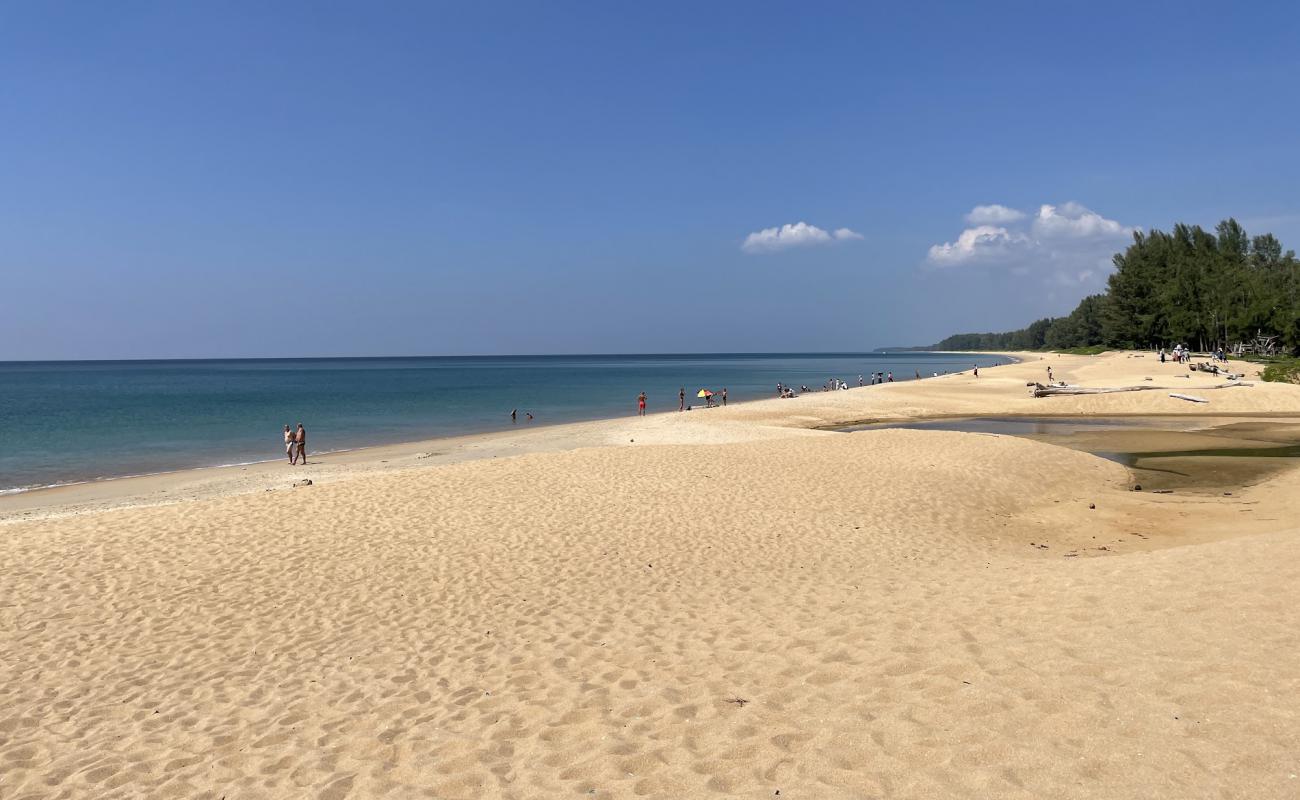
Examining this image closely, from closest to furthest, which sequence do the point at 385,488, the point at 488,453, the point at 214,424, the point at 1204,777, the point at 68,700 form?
the point at 1204,777 → the point at 68,700 → the point at 385,488 → the point at 488,453 → the point at 214,424

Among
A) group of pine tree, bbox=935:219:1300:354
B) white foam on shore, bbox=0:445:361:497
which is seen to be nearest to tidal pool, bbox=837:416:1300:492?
white foam on shore, bbox=0:445:361:497

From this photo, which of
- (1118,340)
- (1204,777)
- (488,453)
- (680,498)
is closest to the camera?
(1204,777)

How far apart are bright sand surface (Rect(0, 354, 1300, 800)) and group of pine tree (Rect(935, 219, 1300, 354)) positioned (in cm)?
8057

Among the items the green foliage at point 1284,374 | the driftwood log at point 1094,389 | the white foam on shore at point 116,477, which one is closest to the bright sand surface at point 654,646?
the white foam on shore at point 116,477

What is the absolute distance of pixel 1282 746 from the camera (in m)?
4.83

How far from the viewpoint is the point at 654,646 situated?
320 inches

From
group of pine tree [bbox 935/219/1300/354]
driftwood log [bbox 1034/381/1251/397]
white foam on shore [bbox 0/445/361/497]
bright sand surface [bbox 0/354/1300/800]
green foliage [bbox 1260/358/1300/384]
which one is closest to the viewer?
bright sand surface [bbox 0/354/1300/800]

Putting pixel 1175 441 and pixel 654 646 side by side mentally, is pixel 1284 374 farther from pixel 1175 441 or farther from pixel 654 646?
pixel 654 646

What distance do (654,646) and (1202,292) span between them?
107m

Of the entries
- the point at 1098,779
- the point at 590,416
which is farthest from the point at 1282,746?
the point at 590,416

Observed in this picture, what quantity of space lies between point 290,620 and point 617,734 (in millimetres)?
5626

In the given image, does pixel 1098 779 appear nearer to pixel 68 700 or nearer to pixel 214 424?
pixel 68 700

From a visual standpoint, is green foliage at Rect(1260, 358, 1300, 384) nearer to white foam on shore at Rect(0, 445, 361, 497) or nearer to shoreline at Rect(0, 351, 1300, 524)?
shoreline at Rect(0, 351, 1300, 524)

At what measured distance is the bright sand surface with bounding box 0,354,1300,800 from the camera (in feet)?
17.4
